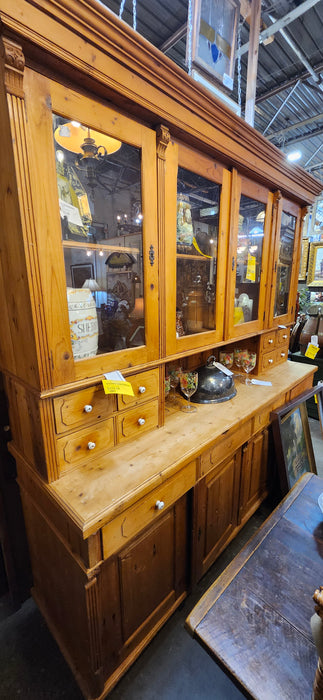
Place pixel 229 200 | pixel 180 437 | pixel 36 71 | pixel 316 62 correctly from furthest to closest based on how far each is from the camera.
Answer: pixel 316 62
pixel 229 200
pixel 180 437
pixel 36 71

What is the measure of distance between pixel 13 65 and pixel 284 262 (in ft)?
6.32

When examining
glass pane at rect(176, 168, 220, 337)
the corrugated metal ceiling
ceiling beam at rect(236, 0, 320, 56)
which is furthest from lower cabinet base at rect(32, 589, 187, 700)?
ceiling beam at rect(236, 0, 320, 56)

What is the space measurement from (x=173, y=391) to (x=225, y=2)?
1.87 m

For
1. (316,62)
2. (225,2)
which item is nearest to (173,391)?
(225,2)

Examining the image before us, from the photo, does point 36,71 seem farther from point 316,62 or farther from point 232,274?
point 316,62

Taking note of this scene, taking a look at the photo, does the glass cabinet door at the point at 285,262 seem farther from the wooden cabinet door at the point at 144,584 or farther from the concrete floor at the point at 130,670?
the concrete floor at the point at 130,670

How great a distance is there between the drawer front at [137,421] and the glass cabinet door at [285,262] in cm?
125

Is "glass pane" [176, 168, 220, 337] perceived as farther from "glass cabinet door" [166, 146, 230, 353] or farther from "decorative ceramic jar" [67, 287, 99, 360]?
"decorative ceramic jar" [67, 287, 99, 360]

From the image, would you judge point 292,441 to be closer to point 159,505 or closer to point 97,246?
point 159,505

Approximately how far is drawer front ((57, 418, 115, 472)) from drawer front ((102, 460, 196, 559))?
224 mm

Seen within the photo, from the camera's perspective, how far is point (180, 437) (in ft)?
3.89

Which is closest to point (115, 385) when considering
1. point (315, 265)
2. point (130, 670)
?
point (130, 670)

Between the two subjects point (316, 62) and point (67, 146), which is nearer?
point (67, 146)

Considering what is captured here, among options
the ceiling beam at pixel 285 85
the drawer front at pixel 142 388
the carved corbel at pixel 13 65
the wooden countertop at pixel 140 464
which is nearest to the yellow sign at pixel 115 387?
the drawer front at pixel 142 388
